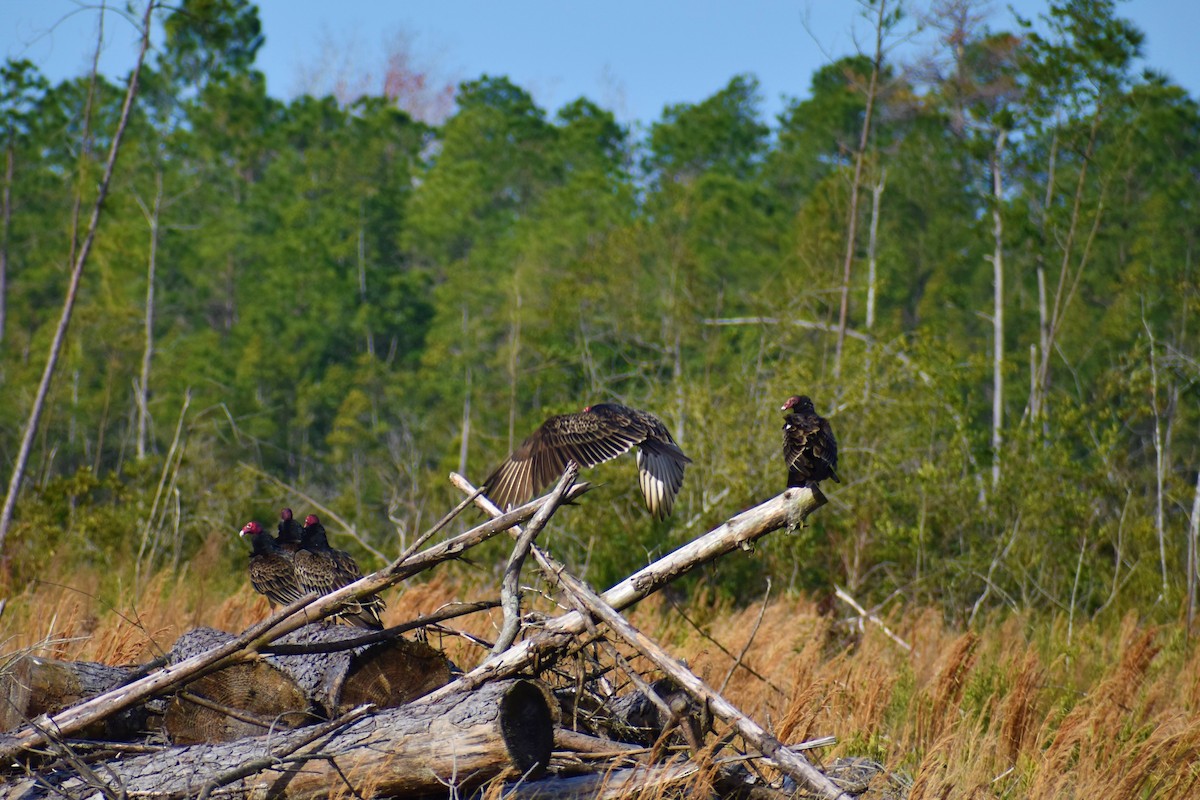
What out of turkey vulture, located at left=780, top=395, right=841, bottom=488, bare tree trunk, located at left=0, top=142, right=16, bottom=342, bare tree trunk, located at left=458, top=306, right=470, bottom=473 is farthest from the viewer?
bare tree trunk, located at left=0, top=142, right=16, bottom=342

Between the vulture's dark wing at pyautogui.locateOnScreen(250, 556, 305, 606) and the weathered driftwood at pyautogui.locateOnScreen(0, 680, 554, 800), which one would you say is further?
the vulture's dark wing at pyautogui.locateOnScreen(250, 556, 305, 606)

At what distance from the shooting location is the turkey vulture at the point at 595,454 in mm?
6113

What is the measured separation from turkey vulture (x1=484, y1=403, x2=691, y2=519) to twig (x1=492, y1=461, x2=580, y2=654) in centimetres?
184

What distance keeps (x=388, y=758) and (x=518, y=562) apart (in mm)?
796

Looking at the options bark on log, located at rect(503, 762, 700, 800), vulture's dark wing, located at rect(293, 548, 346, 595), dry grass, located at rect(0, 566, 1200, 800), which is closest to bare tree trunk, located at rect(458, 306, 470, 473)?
dry grass, located at rect(0, 566, 1200, 800)

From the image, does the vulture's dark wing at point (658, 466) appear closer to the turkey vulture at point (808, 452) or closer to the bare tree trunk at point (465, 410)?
the turkey vulture at point (808, 452)

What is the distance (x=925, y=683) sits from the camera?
7.21 metres

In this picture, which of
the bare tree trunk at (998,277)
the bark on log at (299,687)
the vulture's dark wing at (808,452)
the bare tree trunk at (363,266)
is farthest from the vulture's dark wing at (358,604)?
the bare tree trunk at (363,266)

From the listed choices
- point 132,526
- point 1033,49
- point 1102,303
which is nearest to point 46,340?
point 132,526

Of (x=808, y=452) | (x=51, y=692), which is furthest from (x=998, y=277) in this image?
(x=51, y=692)

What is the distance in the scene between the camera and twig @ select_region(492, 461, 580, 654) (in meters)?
4.09

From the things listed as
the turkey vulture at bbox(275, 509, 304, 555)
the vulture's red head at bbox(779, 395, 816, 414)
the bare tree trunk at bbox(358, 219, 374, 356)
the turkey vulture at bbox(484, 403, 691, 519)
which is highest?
the bare tree trunk at bbox(358, 219, 374, 356)

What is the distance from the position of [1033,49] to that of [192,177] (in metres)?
21.6

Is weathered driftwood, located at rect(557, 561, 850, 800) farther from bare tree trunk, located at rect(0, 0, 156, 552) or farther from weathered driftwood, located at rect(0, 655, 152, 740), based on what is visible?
bare tree trunk, located at rect(0, 0, 156, 552)
